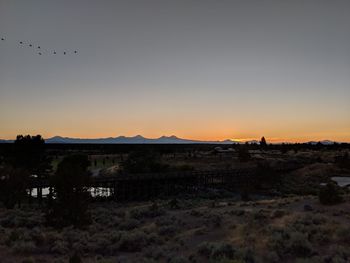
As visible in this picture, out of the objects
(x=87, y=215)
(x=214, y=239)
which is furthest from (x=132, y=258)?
(x=87, y=215)

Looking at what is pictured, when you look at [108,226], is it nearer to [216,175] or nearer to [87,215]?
[87,215]

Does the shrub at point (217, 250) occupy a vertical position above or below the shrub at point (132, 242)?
above

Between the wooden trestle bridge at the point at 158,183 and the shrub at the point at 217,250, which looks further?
the wooden trestle bridge at the point at 158,183

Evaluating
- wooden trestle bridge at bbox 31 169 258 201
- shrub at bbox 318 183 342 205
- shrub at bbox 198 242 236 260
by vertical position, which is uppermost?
shrub at bbox 318 183 342 205

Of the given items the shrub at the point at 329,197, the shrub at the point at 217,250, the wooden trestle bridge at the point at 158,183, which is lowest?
the wooden trestle bridge at the point at 158,183

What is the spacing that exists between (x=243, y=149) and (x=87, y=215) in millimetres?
93632

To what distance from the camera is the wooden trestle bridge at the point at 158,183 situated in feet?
193

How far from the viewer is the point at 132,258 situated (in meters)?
18.2

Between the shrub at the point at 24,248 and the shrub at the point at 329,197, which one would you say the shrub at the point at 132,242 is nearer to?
the shrub at the point at 24,248

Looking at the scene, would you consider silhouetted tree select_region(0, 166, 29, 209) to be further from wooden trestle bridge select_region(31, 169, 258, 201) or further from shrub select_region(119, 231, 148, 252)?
shrub select_region(119, 231, 148, 252)

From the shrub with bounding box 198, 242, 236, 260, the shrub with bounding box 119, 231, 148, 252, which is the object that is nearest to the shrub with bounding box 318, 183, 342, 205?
the shrub with bounding box 198, 242, 236, 260

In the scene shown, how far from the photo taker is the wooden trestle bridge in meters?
58.9

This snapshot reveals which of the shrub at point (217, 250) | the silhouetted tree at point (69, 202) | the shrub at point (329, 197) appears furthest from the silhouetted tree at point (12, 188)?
the shrub at point (329, 197)

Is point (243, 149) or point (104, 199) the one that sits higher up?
point (243, 149)
